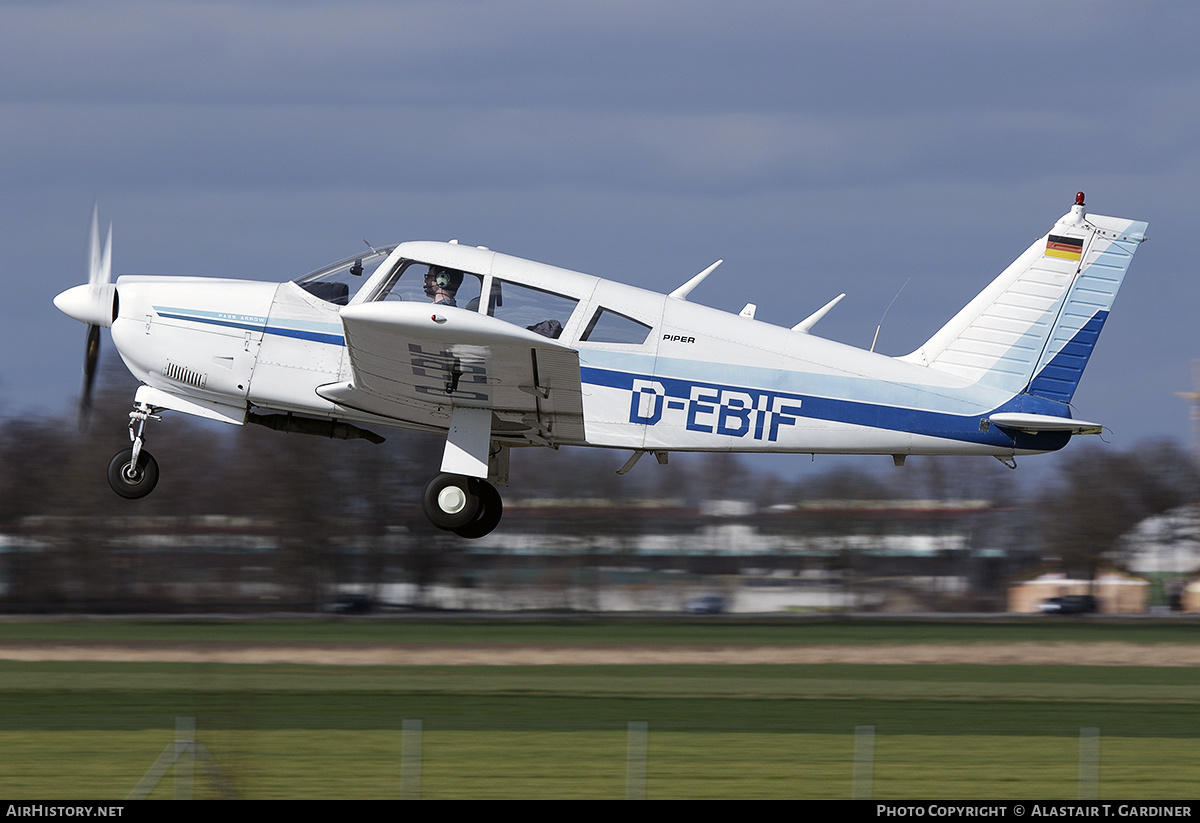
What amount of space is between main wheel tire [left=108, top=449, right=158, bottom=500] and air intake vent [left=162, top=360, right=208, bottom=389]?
2.60 feet

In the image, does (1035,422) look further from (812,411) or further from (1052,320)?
(812,411)

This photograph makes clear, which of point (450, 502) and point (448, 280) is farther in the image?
point (450, 502)

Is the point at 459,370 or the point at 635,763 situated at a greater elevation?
the point at 459,370

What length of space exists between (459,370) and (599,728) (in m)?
7.19

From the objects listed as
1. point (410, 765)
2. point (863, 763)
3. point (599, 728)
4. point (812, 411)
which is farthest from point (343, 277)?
point (599, 728)

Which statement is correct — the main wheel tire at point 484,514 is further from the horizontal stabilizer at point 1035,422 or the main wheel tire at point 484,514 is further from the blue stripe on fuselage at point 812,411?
the horizontal stabilizer at point 1035,422

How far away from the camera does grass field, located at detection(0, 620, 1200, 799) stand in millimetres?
13758

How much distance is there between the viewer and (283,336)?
1330 cm

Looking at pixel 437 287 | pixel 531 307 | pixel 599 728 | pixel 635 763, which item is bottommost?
pixel 635 763

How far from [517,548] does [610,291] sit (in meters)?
40.3

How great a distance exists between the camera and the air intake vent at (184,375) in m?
13.5

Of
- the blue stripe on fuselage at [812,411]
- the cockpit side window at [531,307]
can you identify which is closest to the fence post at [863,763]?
the blue stripe on fuselage at [812,411]

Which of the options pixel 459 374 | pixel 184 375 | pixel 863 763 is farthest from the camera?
pixel 863 763

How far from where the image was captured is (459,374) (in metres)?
12.9
